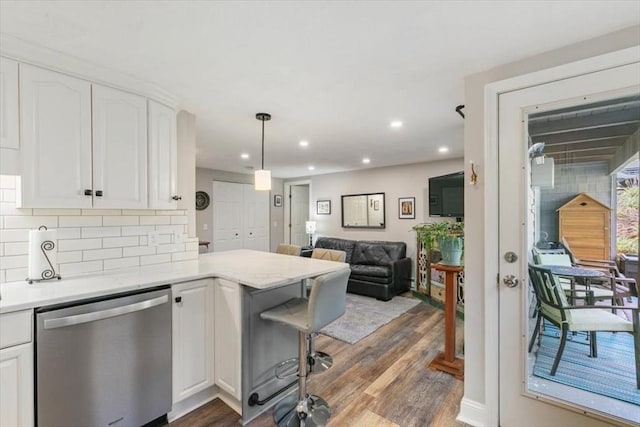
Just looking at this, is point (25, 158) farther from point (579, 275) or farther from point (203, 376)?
point (579, 275)

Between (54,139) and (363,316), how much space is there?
3.61 meters

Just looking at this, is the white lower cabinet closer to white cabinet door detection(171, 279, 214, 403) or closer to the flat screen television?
white cabinet door detection(171, 279, 214, 403)

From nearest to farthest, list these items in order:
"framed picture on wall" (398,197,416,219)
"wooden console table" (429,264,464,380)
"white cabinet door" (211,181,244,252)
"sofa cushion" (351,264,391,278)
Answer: "wooden console table" (429,264,464,380), "sofa cushion" (351,264,391,278), "framed picture on wall" (398,197,416,219), "white cabinet door" (211,181,244,252)

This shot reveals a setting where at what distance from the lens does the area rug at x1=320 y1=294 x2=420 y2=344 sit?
3.35 metres

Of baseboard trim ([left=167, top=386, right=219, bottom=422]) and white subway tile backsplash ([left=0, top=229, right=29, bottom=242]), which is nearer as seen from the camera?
white subway tile backsplash ([left=0, top=229, right=29, bottom=242])

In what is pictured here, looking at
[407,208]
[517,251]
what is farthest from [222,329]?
[407,208]

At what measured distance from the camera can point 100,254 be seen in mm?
2170

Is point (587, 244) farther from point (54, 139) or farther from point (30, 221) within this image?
point (30, 221)

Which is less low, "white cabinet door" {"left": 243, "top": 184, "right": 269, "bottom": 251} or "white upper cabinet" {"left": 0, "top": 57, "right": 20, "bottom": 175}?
"white upper cabinet" {"left": 0, "top": 57, "right": 20, "bottom": 175}

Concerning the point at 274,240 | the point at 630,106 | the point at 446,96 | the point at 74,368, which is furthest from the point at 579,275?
the point at 274,240

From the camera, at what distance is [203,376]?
6.81 feet

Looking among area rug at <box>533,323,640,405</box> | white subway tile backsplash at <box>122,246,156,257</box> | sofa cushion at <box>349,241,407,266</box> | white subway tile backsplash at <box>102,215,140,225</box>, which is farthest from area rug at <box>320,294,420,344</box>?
white subway tile backsplash at <box>102,215,140,225</box>

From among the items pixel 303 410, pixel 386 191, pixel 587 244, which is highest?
pixel 386 191

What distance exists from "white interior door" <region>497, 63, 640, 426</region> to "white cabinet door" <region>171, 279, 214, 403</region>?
1.97 metres
